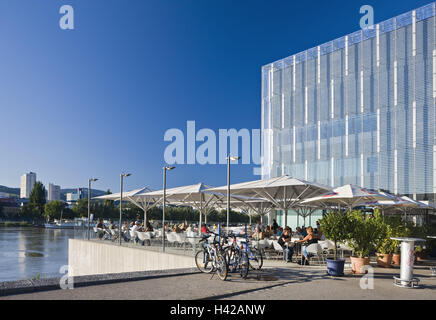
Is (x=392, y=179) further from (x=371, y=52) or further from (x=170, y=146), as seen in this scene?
(x=170, y=146)

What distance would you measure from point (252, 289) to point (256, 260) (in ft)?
9.02

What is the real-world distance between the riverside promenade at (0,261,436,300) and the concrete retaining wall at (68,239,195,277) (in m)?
5.42

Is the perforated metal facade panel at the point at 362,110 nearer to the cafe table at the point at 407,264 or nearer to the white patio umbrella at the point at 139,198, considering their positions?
the white patio umbrella at the point at 139,198

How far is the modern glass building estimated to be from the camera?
117 feet

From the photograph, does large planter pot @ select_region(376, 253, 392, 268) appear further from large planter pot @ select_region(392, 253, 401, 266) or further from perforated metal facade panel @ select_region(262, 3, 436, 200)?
perforated metal facade panel @ select_region(262, 3, 436, 200)

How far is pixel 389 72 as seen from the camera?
38.8m

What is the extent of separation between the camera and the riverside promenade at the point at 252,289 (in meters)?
7.20

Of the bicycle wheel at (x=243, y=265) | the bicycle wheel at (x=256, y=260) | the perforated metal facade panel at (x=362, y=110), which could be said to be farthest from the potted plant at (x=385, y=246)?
the perforated metal facade panel at (x=362, y=110)

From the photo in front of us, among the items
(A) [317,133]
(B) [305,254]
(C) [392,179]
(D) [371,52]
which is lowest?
(B) [305,254]

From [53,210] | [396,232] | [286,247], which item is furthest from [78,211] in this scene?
[396,232]

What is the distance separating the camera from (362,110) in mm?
40594
